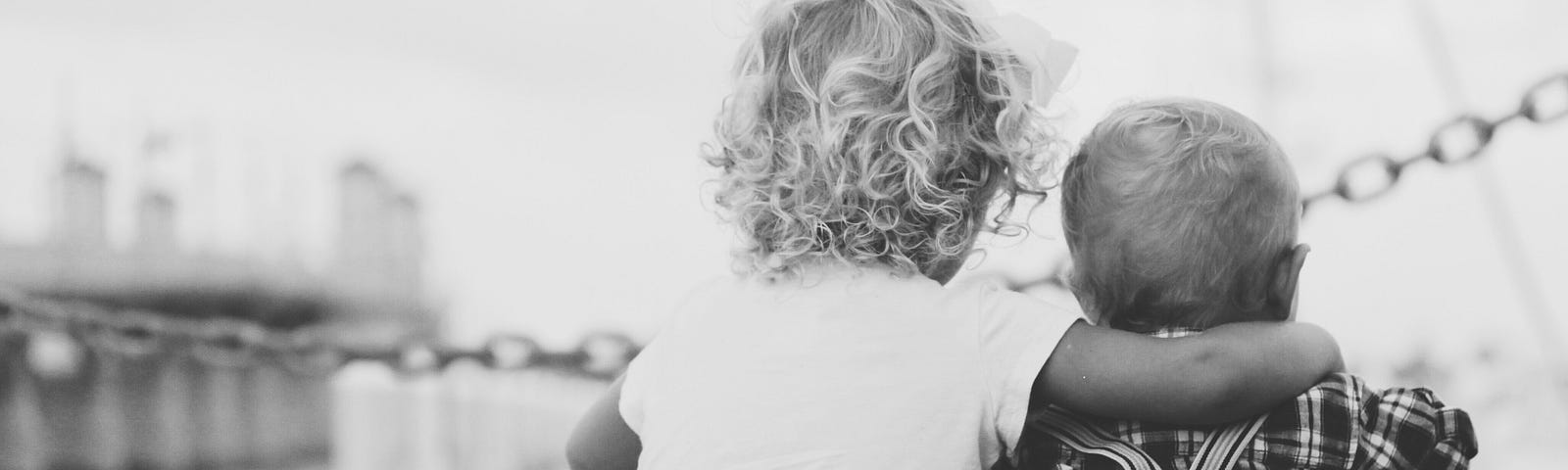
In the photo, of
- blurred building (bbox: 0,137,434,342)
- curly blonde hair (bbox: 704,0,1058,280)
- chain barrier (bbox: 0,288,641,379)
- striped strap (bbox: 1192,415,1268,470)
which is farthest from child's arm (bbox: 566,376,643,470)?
blurred building (bbox: 0,137,434,342)

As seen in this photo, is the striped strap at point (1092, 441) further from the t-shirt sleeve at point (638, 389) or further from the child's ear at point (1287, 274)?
the t-shirt sleeve at point (638, 389)

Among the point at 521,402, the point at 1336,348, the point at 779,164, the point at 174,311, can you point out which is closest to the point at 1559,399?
the point at 521,402

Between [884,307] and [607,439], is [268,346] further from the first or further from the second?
[884,307]

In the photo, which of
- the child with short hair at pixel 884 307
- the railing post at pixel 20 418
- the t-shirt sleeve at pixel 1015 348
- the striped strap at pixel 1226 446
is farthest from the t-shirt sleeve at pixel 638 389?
the railing post at pixel 20 418

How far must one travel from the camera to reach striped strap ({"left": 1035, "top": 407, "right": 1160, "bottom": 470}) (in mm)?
887

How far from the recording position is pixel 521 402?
307 cm

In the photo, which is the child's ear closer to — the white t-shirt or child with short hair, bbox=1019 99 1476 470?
child with short hair, bbox=1019 99 1476 470

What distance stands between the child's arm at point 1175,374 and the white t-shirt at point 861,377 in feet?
0.08

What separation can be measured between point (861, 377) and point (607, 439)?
268 mm

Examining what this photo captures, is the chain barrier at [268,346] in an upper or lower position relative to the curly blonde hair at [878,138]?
lower

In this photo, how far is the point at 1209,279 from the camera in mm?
894

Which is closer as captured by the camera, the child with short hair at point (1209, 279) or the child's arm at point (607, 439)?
the child with short hair at point (1209, 279)

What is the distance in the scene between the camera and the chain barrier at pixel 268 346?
1755 mm

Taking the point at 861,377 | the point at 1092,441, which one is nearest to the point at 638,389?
the point at 861,377
